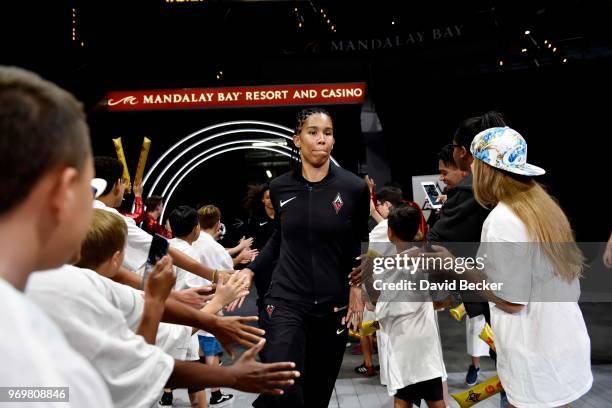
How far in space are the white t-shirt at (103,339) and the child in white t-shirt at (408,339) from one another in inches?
101

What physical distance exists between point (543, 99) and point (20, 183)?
1175 cm

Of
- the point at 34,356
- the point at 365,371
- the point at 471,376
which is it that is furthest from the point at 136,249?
the point at 471,376

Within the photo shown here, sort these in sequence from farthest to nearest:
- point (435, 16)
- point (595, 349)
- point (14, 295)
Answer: point (435, 16) < point (595, 349) < point (14, 295)

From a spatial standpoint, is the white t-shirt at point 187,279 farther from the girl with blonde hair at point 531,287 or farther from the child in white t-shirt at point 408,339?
the girl with blonde hair at point 531,287

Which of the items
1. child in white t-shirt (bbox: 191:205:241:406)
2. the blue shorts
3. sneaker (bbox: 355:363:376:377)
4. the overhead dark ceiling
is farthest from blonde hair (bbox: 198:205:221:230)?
the overhead dark ceiling

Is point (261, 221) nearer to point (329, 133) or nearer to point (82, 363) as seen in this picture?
point (329, 133)

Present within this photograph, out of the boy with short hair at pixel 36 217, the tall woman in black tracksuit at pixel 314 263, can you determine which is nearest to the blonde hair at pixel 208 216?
the tall woman in black tracksuit at pixel 314 263

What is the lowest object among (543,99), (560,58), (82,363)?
(82,363)

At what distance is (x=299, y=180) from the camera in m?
3.67

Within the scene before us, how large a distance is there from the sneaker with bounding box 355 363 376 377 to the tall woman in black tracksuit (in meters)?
2.83

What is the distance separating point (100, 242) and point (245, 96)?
20.9ft

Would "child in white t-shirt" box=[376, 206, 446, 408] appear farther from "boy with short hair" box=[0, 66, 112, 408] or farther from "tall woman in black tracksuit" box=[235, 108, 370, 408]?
"boy with short hair" box=[0, 66, 112, 408]

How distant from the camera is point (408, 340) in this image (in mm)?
4215

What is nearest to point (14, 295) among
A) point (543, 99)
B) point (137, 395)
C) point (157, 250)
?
point (137, 395)
